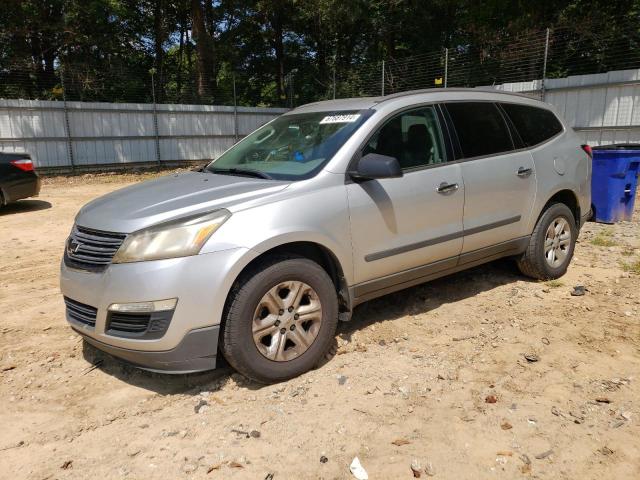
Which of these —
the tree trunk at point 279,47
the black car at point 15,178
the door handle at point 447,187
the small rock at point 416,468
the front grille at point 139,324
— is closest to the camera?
the small rock at point 416,468

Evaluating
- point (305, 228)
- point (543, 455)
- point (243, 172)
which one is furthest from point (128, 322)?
point (543, 455)

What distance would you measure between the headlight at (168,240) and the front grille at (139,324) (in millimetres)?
316

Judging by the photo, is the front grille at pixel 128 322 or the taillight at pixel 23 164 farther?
the taillight at pixel 23 164

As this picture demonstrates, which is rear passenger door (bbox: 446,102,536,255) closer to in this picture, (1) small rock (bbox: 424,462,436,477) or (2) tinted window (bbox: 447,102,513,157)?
(2) tinted window (bbox: 447,102,513,157)

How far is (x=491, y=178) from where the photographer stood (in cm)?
434

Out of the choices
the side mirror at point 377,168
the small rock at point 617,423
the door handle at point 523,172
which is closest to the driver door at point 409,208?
the side mirror at point 377,168

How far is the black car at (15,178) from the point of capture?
29.8 ft

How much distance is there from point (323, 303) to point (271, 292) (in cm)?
41

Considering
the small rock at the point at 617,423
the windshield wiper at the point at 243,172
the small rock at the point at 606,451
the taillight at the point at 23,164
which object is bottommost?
the small rock at the point at 606,451

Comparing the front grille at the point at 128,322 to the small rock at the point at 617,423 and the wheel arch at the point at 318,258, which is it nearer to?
the wheel arch at the point at 318,258

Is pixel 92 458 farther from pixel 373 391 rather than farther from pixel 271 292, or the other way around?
pixel 373 391

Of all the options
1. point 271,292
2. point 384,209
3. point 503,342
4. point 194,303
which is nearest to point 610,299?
point 503,342

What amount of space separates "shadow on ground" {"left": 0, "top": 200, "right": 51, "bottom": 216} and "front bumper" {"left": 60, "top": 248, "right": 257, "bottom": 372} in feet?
26.4

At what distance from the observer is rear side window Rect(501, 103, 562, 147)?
4.77 m
